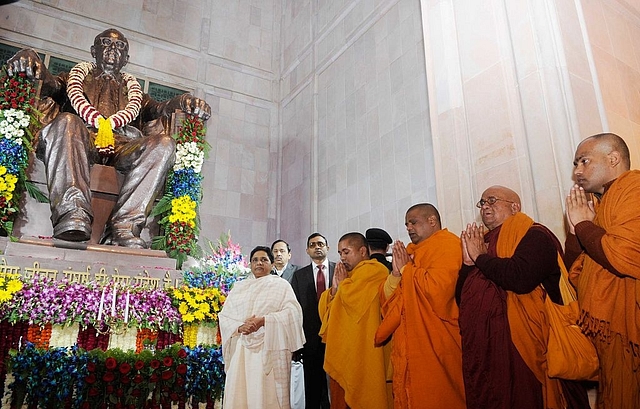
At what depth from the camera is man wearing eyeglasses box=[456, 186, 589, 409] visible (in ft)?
8.42

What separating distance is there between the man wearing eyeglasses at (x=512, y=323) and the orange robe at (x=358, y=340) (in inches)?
30.3

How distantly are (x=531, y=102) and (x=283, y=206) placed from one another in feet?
16.2

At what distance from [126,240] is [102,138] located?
1345 millimetres

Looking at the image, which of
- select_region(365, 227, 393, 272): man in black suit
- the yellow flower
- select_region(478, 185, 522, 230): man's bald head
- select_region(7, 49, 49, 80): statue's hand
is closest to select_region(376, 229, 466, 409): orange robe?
select_region(478, 185, 522, 230): man's bald head

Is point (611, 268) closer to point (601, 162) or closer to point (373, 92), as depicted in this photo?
point (601, 162)

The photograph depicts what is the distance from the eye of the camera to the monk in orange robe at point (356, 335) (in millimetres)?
3354

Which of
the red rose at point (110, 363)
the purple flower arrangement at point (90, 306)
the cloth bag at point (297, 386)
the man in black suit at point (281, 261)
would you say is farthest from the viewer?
the man in black suit at point (281, 261)

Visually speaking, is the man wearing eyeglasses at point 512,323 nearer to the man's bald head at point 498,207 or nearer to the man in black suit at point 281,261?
the man's bald head at point 498,207

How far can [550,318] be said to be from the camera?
2518mm

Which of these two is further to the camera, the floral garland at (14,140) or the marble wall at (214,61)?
the marble wall at (214,61)

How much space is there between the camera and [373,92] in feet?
22.4

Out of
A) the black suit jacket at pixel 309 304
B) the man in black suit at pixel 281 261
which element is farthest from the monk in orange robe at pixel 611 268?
the man in black suit at pixel 281 261

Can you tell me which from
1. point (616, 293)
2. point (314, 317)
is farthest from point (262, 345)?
point (616, 293)

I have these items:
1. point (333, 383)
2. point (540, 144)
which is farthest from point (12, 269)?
point (540, 144)
